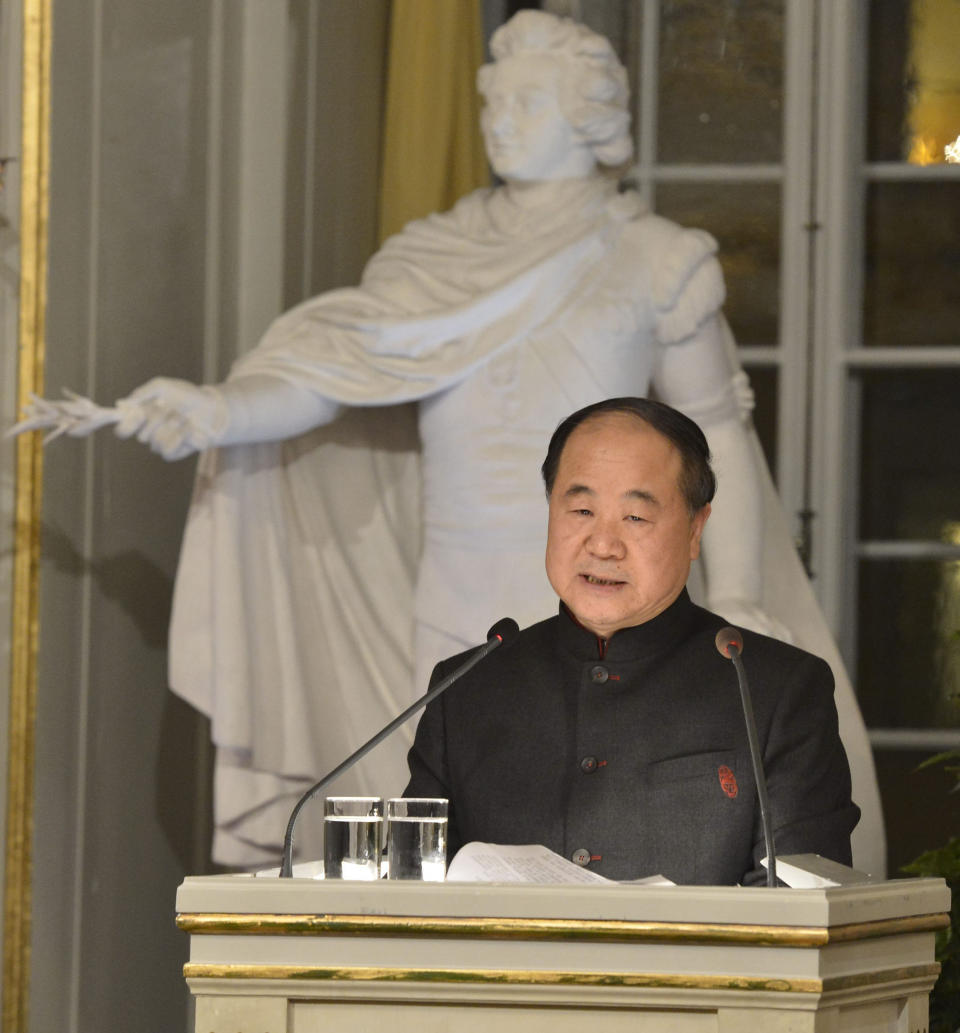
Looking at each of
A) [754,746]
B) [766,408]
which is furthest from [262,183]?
[754,746]

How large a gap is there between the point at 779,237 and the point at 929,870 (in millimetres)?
2057

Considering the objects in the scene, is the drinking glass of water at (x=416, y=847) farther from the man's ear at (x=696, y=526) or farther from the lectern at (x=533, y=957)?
the man's ear at (x=696, y=526)

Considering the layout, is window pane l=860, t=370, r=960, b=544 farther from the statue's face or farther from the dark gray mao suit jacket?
the dark gray mao suit jacket

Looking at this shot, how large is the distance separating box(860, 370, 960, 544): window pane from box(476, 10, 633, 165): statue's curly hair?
1.48 metres

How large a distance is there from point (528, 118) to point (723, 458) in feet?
2.36

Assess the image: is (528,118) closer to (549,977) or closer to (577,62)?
(577,62)

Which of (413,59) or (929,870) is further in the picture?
(413,59)

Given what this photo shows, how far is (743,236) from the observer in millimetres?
5109

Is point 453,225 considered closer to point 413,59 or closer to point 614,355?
point 614,355

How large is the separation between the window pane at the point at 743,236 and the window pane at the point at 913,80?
31 centimetres

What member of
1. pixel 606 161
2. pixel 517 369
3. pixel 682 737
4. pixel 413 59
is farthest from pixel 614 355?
pixel 682 737

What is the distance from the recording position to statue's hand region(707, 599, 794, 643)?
362 cm

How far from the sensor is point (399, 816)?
169 cm

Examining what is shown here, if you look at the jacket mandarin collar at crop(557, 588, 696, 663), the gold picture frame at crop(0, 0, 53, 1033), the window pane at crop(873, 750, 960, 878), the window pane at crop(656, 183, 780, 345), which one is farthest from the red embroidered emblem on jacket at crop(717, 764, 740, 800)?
the window pane at crop(656, 183, 780, 345)
